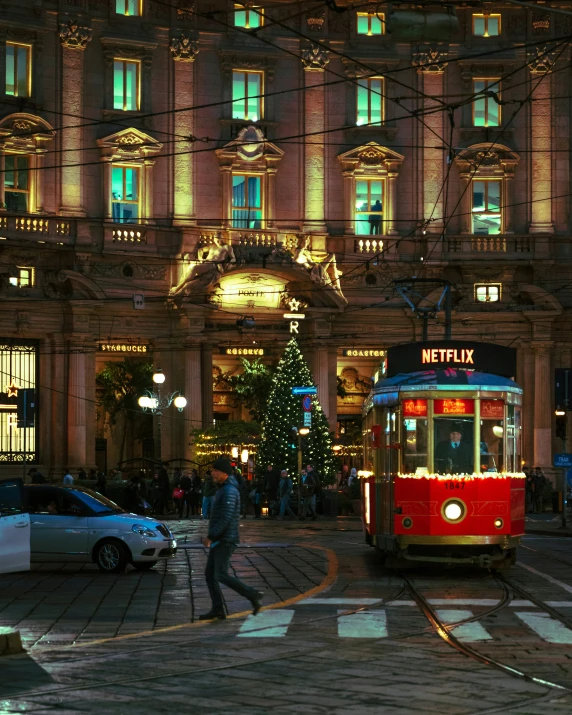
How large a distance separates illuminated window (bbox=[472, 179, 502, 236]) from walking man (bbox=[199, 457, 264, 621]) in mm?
40130

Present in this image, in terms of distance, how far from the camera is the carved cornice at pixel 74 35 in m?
49.8

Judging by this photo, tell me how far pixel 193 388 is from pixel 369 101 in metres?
12.2

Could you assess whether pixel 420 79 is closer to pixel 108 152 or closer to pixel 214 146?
pixel 214 146

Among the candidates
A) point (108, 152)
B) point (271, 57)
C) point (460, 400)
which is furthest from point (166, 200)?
point (460, 400)

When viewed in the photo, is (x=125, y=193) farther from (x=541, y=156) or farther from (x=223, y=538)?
(x=223, y=538)

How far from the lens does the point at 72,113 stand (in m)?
50.3

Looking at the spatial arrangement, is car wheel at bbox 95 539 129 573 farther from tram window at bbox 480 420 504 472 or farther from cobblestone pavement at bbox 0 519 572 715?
tram window at bbox 480 420 504 472

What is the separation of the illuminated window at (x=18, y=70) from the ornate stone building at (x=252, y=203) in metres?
0.07

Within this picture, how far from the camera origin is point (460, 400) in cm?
2136

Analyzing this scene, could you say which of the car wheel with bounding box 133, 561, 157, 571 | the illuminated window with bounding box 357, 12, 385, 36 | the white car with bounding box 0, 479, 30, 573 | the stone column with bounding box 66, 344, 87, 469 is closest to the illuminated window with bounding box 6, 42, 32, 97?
the stone column with bounding box 66, 344, 87, 469

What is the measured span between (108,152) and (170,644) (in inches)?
1532

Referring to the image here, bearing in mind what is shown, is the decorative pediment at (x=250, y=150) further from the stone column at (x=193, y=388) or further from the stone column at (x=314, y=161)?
the stone column at (x=193, y=388)

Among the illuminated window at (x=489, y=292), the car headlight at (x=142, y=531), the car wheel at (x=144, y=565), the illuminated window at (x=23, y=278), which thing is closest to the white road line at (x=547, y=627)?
the car headlight at (x=142, y=531)

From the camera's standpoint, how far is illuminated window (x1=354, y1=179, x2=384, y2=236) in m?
53.9
